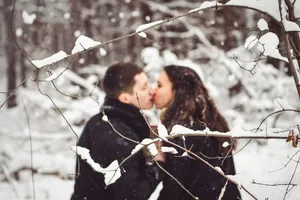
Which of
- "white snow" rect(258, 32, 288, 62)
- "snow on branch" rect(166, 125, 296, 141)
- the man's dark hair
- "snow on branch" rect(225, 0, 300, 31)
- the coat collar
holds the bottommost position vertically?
the coat collar

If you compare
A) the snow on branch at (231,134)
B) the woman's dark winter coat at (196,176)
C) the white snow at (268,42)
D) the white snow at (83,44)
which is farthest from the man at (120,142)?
the white snow at (268,42)

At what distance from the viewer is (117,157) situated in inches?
107

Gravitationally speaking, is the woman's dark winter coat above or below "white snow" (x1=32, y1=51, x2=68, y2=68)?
below

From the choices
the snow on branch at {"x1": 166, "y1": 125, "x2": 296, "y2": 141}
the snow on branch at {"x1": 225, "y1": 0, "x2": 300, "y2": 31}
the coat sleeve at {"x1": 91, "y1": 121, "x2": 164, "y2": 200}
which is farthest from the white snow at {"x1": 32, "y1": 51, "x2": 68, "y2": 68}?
the coat sleeve at {"x1": 91, "y1": 121, "x2": 164, "y2": 200}

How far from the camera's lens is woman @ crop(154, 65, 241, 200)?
277 cm

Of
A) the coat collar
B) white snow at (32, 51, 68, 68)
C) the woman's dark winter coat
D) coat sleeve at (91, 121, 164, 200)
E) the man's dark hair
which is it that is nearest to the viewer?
white snow at (32, 51, 68, 68)

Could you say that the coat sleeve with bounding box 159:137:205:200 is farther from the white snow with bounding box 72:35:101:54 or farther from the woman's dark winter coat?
the white snow with bounding box 72:35:101:54

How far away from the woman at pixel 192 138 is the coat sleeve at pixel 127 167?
141 millimetres

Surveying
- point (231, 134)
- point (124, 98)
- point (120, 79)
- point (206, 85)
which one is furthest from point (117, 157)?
point (206, 85)

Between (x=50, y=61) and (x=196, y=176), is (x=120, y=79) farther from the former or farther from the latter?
(x=50, y=61)

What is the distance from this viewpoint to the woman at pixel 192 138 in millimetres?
2771

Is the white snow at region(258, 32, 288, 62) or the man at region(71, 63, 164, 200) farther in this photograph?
the man at region(71, 63, 164, 200)

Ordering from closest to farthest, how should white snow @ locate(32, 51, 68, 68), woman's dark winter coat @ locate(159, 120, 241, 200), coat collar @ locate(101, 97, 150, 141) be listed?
white snow @ locate(32, 51, 68, 68), woman's dark winter coat @ locate(159, 120, 241, 200), coat collar @ locate(101, 97, 150, 141)

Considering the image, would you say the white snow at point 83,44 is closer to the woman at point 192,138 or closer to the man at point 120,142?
the man at point 120,142
